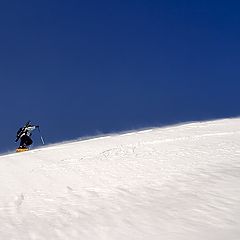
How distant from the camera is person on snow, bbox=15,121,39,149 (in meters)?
19.0

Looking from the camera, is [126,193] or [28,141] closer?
[126,193]

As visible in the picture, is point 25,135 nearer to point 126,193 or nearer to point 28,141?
point 28,141

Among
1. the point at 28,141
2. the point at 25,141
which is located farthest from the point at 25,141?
the point at 28,141

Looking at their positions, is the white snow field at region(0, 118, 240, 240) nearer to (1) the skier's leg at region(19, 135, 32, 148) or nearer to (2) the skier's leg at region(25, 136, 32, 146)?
(1) the skier's leg at region(19, 135, 32, 148)

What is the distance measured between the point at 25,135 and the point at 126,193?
13.3 m

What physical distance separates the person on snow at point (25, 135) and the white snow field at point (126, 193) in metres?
7.65

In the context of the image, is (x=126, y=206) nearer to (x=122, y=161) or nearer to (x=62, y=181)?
(x=62, y=181)

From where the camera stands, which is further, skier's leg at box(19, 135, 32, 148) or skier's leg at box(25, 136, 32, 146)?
skier's leg at box(25, 136, 32, 146)

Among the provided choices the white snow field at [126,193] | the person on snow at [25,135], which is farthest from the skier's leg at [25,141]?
the white snow field at [126,193]

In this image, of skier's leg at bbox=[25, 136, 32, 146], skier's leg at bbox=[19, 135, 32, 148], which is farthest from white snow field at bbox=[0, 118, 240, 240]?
skier's leg at bbox=[25, 136, 32, 146]

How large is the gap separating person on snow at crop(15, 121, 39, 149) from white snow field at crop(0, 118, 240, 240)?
7.65m

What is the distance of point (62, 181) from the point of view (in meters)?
8.01

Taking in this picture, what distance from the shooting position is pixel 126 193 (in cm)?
687

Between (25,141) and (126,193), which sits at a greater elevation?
(25,141)
